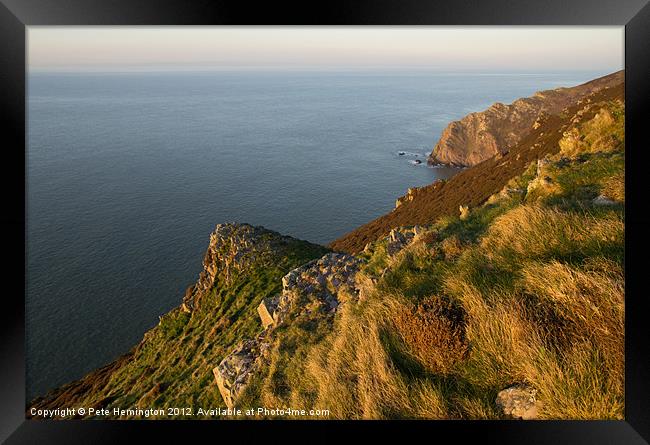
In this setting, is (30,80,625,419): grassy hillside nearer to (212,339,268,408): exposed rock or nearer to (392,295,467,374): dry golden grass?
(392,295,467,374): dry golden grass

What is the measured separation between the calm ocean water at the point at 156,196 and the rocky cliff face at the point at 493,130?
7.99 metres

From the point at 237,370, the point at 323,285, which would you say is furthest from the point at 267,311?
the point at 237,370

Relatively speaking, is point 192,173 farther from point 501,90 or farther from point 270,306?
point 501,90

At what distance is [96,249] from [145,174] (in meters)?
35.4

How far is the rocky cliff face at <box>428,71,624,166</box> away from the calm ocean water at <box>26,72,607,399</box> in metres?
7.99

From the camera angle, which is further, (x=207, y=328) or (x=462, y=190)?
(x=462, y=190)

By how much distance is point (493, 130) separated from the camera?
12119 cm

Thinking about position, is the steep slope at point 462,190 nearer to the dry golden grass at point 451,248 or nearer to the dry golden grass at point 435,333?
the dry golden grass at point 451,248

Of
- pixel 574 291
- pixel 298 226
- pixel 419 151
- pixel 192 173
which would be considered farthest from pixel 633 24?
pixel 419 151

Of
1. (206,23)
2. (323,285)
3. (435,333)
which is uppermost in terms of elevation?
(206,23)

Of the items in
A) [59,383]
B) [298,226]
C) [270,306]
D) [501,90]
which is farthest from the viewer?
[501,90]

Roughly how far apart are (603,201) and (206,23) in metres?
6.73

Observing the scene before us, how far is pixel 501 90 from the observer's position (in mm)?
175500

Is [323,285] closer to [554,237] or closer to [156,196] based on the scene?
[554,237]
